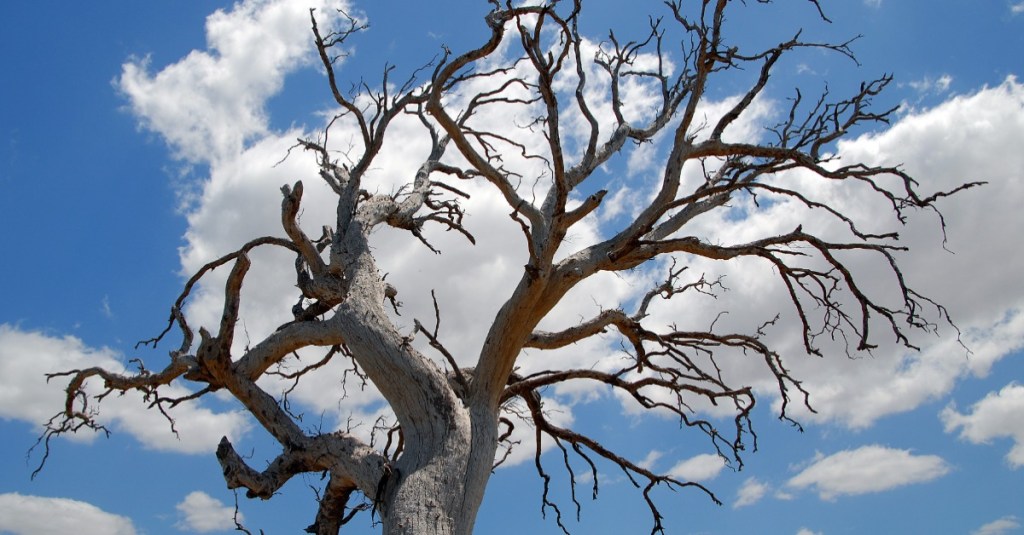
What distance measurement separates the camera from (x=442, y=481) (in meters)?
5.73

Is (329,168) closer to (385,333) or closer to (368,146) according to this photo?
(368,146)

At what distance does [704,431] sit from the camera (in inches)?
314

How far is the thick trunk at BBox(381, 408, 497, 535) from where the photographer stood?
5.53 metres

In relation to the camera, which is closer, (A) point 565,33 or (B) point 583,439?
(A) point 565,33

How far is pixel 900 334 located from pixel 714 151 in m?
2.13

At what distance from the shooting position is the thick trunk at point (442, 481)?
18.1 feet

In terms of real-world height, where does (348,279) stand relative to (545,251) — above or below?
above

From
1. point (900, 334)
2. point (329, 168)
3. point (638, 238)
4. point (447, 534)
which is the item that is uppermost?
point (329, 168)

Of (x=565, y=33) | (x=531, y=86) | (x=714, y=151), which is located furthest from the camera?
(x=531, y=86)

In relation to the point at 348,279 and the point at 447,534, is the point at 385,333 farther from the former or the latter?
the point at 447,534

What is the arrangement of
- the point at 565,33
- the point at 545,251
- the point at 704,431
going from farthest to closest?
1. the point at 704,431
2. the point at 565,33
3. the point at 545,251

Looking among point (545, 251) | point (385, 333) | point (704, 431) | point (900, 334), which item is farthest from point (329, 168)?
point (900, 334)

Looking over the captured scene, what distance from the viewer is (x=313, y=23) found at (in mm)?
7457

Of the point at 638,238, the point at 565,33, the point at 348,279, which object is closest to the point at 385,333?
the point at 348,279
